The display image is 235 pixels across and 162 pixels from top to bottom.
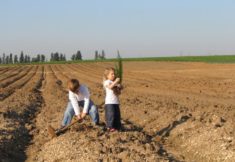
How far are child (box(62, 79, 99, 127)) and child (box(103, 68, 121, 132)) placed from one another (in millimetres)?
357

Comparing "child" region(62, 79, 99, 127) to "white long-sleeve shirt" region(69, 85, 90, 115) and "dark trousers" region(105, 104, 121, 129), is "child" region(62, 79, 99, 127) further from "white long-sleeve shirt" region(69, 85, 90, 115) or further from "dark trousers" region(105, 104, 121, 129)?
"dark trousers" region(105, 104, 121, 129)

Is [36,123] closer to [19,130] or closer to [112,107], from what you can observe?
[19,130]

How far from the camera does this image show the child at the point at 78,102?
10977mm

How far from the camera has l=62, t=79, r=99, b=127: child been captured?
10977mm

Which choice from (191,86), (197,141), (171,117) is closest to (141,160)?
(197,141)

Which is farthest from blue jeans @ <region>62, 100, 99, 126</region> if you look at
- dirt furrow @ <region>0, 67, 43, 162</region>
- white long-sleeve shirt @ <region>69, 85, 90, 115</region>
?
dirt furrow @ <region>0, 67, 43, 162</region>

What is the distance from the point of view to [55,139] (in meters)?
10.7

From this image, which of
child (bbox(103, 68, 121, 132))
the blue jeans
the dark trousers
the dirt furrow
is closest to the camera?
the dirt furrow

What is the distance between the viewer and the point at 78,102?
11.3m

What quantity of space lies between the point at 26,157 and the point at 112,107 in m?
2.13

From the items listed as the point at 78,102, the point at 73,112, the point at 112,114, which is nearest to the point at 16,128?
the point at 73,112

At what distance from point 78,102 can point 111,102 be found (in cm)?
73

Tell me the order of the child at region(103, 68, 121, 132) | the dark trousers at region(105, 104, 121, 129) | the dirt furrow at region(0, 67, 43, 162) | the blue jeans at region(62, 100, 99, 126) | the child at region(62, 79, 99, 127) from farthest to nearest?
the blue jeans at region(62, 100, 99, 126) → the dark trousers at region(105, 104, 121, 129) → the child at region(62, 79, 99, 127) → the child at region(103, 68, 121, 132) → the dirt furrow at region(0, 67, 43, 162)

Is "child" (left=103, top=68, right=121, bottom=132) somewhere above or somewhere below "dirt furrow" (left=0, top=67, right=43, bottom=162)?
above
